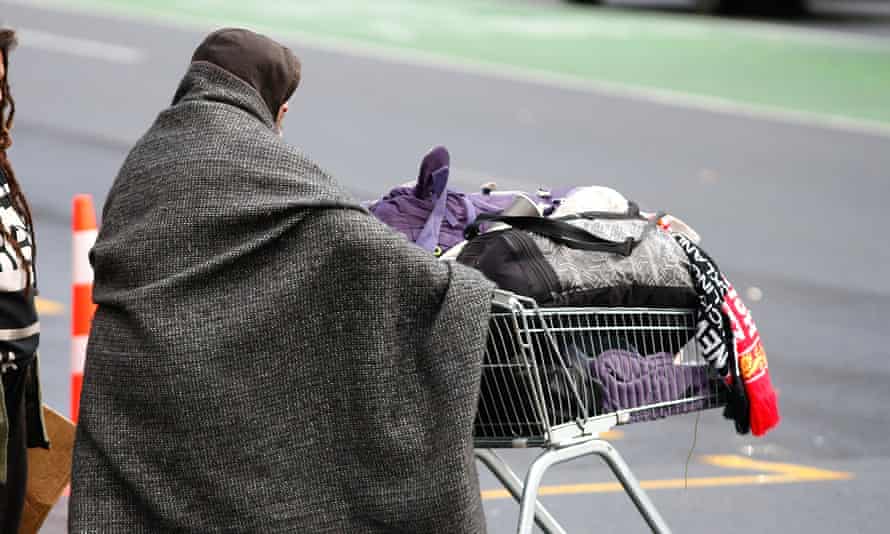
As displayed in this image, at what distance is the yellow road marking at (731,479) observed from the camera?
7031mm

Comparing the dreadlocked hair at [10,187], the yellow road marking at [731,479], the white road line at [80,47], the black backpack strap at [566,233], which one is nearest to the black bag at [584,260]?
the black backpack strap at [566,233]

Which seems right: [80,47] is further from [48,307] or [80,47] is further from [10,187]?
[10,187]

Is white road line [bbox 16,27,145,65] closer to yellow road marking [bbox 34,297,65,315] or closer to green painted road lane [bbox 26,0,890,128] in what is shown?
green painted road lane [bbox 26,0,890,128]

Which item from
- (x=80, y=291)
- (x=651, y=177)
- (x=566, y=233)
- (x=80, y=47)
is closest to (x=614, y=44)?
(x=80, y=47)

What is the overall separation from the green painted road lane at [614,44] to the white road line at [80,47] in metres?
1.95

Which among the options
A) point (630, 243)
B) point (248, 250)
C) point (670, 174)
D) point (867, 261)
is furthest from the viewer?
point (670, 174)

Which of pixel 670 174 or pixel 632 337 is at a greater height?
pixel 632 337

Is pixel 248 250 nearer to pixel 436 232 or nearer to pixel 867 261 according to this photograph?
pixel 436 232

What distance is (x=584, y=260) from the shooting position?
178 inches

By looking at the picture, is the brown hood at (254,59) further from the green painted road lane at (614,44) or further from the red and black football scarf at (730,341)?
the green painted road lane at (614,44)

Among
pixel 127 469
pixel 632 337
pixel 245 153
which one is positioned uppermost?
pixel 245 153

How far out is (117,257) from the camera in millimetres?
4215

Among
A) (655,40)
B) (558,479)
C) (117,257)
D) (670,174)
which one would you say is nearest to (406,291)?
Result: (117,257)

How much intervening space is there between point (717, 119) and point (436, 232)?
1248 cm
